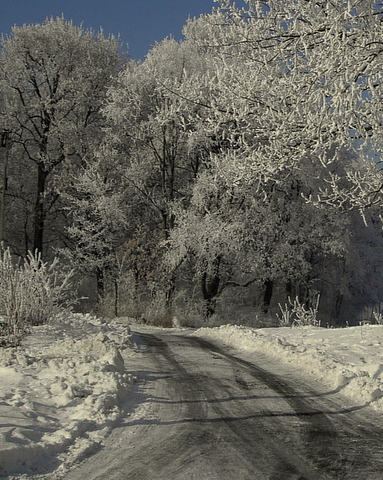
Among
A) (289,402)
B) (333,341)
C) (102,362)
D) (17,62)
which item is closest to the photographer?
(289,402)

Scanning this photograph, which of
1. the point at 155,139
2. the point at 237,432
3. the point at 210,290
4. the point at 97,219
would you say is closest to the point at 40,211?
the point at 97,219

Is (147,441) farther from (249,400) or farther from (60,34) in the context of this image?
(60,34)

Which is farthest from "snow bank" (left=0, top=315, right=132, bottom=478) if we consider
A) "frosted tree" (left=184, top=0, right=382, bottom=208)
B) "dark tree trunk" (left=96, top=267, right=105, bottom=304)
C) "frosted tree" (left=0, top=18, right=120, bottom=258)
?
"frosted tree" (left=0, top=18, right=120, bottom=258)

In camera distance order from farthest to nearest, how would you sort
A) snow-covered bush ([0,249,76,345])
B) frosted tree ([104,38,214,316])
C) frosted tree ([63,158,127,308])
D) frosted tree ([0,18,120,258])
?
1. frosted tree ([0,18,120,258])
2. frosted tree ([63,158,127,308])
3. frosted tree ([104,38,214,316])
4. snow-covered bush ([0,249,76,345])

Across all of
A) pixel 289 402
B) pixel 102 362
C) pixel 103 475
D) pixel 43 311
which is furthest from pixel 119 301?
pixel 103 475

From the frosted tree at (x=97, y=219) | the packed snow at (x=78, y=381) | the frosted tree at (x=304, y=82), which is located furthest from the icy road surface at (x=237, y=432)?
the frosted tree at (x=97, y=219)

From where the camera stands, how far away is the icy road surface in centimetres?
347

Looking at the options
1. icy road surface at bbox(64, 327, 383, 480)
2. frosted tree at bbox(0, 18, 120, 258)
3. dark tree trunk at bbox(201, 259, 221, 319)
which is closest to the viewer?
icy road surface at bbox(64, 327, 383, 480)

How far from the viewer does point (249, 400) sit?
17.6 ft

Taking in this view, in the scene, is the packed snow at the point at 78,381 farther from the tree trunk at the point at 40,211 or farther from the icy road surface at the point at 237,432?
the tree trunk at the point at 40,211

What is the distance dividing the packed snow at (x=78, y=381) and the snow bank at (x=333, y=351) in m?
0.01

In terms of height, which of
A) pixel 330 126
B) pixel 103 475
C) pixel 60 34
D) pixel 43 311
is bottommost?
pixel 103 475

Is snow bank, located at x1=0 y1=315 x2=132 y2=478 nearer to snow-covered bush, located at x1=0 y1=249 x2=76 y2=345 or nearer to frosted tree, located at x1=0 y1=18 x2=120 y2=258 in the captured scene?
snow-covered bush, located at x1=0 y1=249 x2=76 y2=345

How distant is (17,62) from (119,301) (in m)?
13.1
